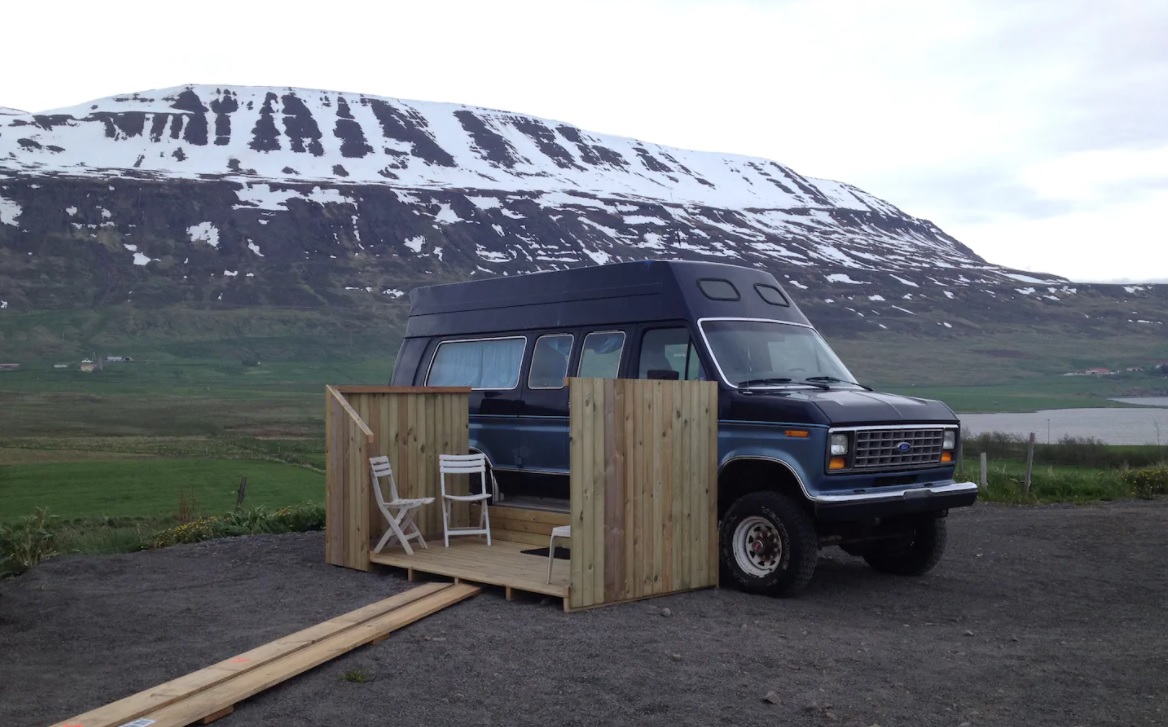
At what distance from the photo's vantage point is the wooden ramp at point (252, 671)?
17.5 feet

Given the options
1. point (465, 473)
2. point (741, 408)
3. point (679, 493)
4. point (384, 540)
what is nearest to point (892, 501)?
point (741, 408)

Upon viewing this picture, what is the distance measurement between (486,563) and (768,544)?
94.5 inches

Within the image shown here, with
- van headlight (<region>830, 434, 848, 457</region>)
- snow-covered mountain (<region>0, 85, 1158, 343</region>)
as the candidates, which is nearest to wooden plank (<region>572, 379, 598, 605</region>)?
van headlight (<region>830, 434, 848, 457</region>)

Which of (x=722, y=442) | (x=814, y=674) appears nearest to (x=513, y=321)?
(x=722, y=442)

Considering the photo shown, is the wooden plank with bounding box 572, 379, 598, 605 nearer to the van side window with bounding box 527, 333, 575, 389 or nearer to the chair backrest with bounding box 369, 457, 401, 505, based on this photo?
the van side window with bounding box 527, 333, 575, 389

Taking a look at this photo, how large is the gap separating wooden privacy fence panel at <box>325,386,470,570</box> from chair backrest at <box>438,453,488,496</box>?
1.26 ft

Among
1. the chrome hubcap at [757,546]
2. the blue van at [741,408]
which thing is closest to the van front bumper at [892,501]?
the blue van at [741,408]

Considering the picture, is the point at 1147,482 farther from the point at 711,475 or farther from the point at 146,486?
the point at 146,486

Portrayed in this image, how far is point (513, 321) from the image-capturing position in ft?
35.6

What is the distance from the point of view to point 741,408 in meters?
8.62

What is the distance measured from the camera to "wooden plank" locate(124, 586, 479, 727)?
17.7ft

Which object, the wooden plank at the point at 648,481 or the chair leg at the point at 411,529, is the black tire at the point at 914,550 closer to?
the wooden plank at the point at 648,481

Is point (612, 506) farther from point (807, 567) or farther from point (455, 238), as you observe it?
point (455, 238)

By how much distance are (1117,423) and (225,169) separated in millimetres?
145837
